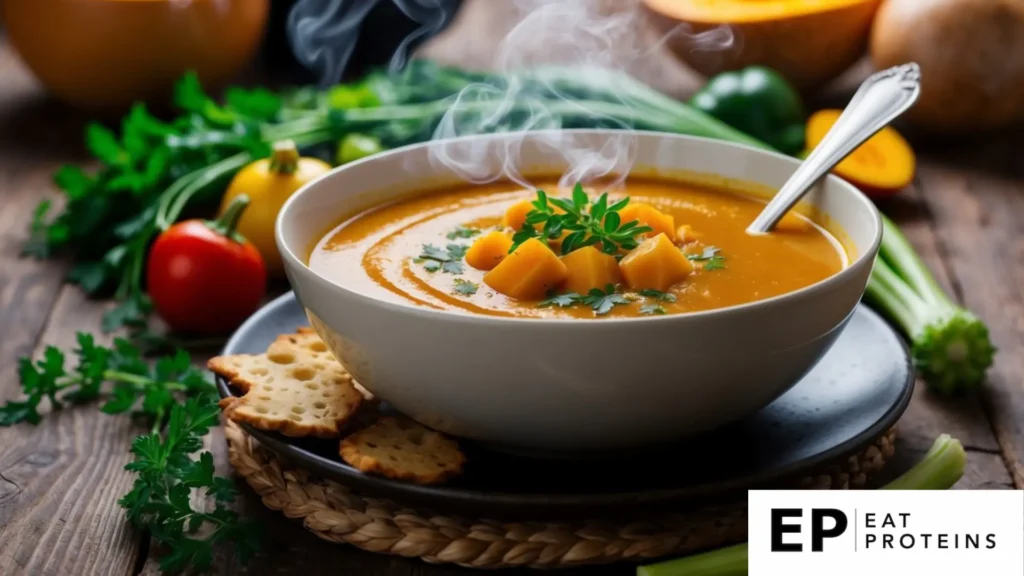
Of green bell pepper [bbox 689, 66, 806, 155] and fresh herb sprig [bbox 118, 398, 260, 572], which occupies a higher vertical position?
green bell pepper [bbox 689, 66, 806, 155]

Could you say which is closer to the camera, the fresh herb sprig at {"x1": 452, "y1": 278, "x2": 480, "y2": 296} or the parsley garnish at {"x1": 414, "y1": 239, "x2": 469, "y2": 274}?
the fresh herb sprig at {"x1": 452, "y1": 278, "x2": 480, "y2": 296}

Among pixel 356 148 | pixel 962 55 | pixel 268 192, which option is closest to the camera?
pixel 268 192

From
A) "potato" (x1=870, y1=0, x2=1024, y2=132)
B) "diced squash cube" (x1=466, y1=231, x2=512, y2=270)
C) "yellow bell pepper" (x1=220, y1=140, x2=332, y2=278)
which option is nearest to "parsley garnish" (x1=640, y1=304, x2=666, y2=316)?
"diced squash cube" (x1=466, y1=231, x2=512, y2=270)

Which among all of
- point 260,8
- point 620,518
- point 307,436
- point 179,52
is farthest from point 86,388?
point 260,8

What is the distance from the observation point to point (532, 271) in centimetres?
219

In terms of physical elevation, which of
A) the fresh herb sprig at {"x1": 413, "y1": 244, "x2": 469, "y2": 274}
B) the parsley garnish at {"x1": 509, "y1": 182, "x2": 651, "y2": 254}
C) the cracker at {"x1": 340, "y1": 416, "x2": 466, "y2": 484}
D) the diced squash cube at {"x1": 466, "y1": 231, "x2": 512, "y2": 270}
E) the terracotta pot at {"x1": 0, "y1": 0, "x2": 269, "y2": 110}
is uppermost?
the terracotta pot at {"x1": 0, "y1": 0, "x2": 269, "y2": 110}

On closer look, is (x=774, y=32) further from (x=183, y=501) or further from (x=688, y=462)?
(x=183, y=501)

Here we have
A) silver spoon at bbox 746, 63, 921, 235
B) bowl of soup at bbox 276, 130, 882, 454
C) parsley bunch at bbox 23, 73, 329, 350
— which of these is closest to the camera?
bowl of soup at bbox 276, 130, 882, 454

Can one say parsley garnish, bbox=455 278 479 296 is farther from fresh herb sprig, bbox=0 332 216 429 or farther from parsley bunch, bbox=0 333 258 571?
fresh herb sprig, bbox=0 332 216 429

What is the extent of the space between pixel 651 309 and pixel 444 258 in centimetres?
49

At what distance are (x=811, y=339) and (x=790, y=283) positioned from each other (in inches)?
9.6

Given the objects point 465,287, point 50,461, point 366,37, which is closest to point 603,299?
point 465,287

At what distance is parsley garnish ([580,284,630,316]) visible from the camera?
2.14 meters

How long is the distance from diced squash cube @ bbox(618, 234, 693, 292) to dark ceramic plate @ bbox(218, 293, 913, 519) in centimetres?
30
